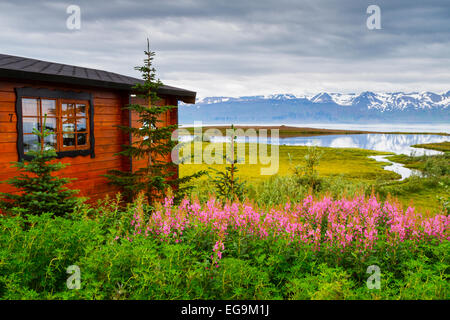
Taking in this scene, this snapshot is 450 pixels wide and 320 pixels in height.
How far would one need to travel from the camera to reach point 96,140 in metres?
9.48

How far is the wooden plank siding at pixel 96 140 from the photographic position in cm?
730

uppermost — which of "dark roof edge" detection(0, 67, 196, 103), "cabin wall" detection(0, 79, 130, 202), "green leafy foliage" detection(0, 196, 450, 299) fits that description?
"dark roof edge" detection(0, 67, 196, 103)

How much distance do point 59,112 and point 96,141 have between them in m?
1.44

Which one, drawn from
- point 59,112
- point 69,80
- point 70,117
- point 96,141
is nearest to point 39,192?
point 59,112

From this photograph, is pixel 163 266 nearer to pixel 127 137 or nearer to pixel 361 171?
pixel 127 137

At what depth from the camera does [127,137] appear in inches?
403

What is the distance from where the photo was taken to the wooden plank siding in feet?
24.0
